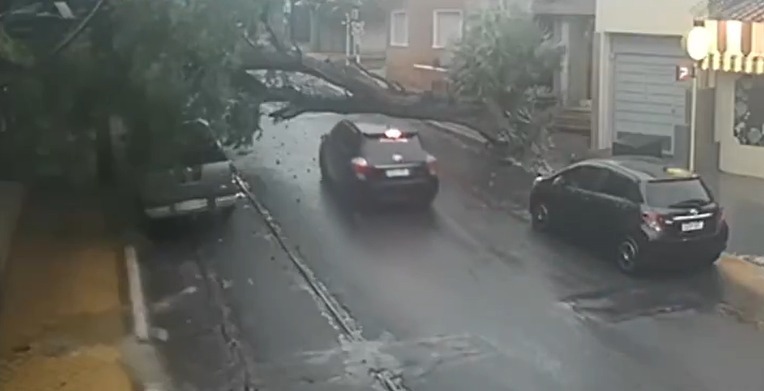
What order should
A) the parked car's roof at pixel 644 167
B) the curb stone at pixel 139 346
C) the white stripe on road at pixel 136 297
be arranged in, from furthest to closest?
the parked car's roof at pixel 644 167 → the white stripe on road at pixel 136 297 → the curb stone at pixel 139 346

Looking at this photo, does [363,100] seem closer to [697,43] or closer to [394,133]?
[394,133]

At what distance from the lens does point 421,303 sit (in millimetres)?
4551

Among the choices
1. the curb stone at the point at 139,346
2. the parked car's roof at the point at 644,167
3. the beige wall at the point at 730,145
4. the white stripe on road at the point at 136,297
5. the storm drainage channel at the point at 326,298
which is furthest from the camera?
Answer: the beige wall at the point at 730,145

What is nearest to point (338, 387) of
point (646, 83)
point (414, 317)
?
point (414, 317)

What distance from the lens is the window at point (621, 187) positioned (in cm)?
512

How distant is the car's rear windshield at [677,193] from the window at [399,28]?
43.3 inches

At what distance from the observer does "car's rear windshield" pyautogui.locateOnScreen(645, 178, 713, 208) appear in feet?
16.6

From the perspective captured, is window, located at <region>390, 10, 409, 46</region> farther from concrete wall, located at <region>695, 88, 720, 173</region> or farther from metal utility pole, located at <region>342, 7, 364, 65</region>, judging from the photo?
concrete wall, located at <region>695, 88, 720, 173</region>

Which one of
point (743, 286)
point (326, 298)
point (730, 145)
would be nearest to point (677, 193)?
point (743, 286)

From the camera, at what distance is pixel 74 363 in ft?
14.4

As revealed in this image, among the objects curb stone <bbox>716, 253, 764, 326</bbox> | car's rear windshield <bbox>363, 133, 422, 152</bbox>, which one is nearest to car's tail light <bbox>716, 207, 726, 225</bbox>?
curb stone <bbox>716, 253, 764, 326</bbox>

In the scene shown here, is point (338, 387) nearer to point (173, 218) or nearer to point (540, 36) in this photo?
point (173, 218)

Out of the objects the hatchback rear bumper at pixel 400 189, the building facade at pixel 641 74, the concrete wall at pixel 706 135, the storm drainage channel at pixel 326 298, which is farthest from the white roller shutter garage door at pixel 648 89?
the storm drainage channel at pixel 326 298

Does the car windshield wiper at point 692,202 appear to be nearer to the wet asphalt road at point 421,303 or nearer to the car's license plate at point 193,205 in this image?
the wet asphalt road at point 421,303
